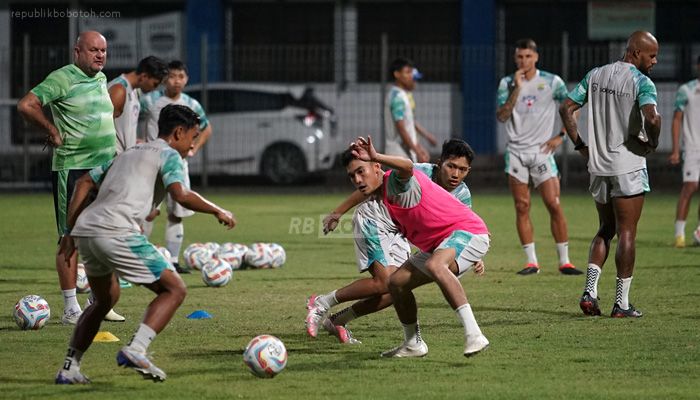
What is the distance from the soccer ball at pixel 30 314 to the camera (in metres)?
9.72

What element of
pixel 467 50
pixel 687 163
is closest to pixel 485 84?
pixel 467 50

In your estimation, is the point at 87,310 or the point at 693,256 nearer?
the point at 87,310

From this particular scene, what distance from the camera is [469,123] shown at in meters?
30.1

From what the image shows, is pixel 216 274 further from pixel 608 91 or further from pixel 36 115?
pixel 608 91

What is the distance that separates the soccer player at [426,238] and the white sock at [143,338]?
1.67 m

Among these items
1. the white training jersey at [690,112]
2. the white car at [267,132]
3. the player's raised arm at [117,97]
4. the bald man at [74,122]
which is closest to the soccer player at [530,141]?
the white training jersey at [690,112]

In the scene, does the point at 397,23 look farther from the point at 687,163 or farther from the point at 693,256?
the point at 693,256

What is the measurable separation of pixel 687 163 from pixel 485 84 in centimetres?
1318

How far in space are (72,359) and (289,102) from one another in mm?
19754

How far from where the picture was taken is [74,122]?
1034 centimetres

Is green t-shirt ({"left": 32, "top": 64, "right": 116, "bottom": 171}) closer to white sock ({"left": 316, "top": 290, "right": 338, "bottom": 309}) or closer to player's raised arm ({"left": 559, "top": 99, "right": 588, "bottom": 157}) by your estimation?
white sock ({"left": 316, "top": 290, "right": 338, "bottom": 309})

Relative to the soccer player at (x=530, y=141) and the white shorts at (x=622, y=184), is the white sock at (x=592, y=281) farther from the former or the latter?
the soccer player at (x=530, y=141)

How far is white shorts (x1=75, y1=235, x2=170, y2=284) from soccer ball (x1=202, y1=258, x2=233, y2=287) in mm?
5117

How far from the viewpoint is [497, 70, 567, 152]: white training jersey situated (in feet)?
46.6
